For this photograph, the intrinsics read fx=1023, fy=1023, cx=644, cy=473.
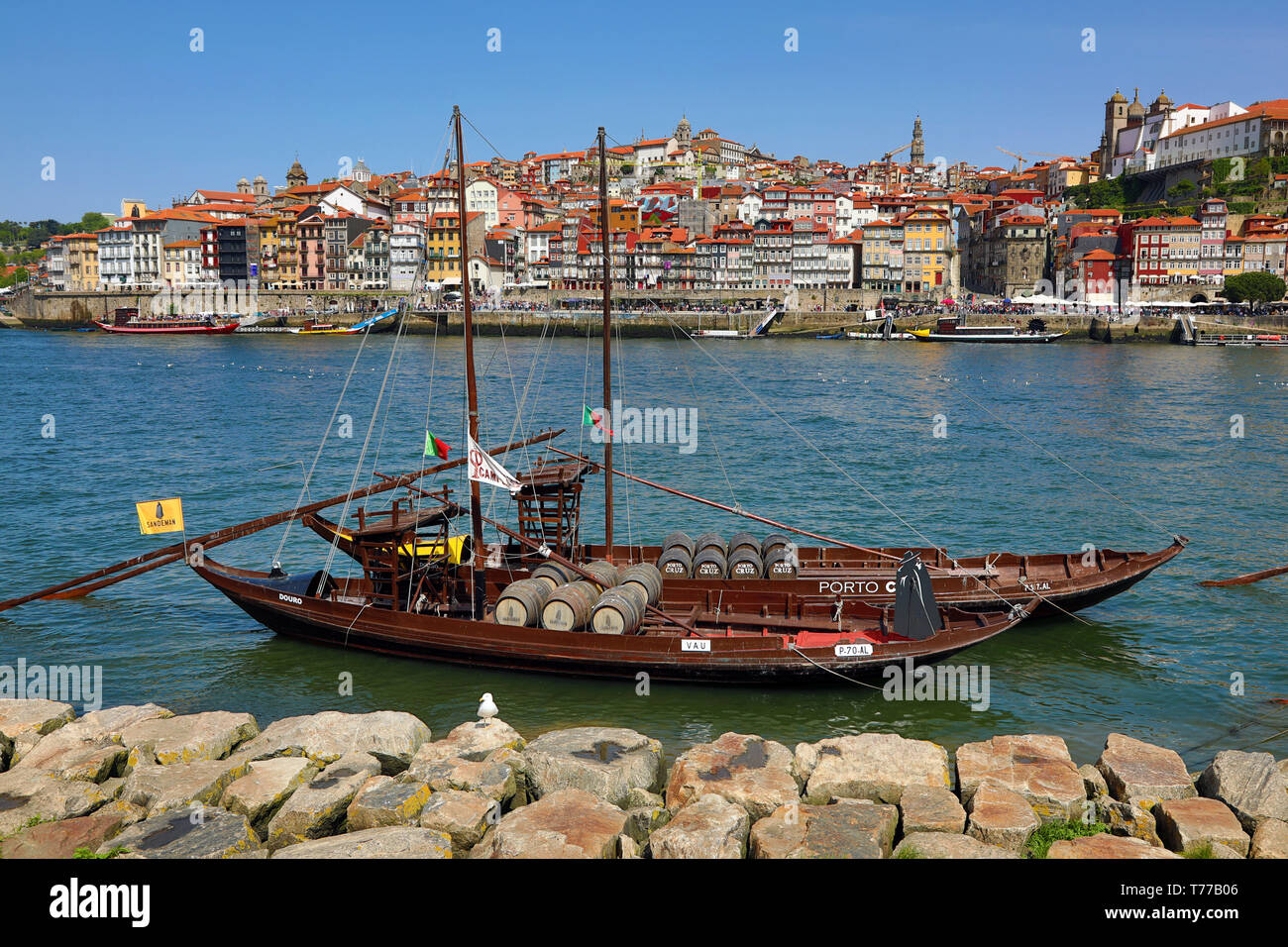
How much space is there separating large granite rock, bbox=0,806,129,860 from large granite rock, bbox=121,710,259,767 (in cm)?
156

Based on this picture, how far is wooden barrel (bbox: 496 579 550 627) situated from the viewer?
15969 mm

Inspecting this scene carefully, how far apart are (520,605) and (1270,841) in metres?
10.3

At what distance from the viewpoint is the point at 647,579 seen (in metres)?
16.9

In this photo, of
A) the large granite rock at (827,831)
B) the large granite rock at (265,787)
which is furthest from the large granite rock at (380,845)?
the large granite rock at (827,831)

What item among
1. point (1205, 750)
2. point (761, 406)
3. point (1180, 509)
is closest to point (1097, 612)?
point (1205, 750)

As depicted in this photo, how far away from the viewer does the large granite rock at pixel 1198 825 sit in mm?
9328

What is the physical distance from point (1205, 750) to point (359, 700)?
1209cm

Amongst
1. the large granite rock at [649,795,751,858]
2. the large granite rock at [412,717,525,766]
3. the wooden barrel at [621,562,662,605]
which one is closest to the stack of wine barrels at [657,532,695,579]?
the wooden barrel at [621,562,662,605]

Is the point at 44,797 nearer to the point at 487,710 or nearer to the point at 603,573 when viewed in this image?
the point at 487,710

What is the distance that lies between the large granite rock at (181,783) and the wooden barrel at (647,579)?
22.8 ft

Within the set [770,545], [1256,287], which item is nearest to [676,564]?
[770,545]

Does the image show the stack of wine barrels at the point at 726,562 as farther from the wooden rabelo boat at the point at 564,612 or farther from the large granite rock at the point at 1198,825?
the large granite rock at the point at 1198,825

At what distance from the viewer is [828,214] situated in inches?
5044
